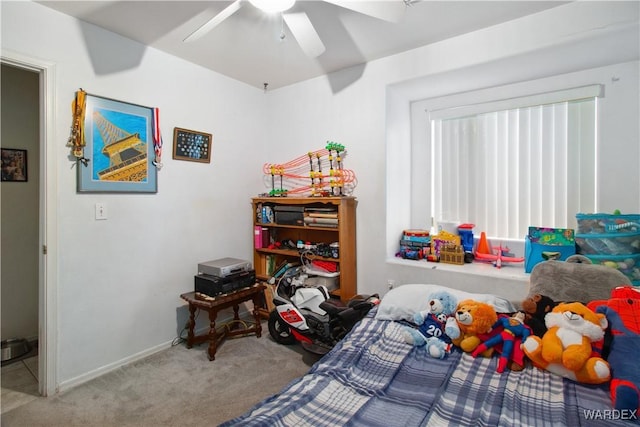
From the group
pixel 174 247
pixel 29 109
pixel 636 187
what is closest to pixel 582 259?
pixel 636 187

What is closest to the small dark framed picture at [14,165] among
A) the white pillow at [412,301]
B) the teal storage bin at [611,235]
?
the white pillow at [412,301]

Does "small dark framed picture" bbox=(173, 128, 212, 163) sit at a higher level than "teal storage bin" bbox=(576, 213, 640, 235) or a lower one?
higher

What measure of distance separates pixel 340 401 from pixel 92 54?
→ 8.49 ft

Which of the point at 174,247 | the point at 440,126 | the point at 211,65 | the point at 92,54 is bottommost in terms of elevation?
the point at 174,247

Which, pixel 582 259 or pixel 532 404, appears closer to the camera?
pixel 532 404

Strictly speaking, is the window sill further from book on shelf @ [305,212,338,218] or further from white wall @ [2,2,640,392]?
book on shelf @ [305,212,338,218]

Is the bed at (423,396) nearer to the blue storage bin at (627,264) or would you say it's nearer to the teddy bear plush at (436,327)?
the teddy bear plush at (436,327)

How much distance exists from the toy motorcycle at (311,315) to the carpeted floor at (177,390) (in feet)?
0.52

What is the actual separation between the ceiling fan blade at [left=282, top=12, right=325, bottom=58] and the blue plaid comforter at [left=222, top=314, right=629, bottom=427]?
1721 mm

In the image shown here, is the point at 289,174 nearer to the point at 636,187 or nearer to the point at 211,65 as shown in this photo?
the point at 211,65

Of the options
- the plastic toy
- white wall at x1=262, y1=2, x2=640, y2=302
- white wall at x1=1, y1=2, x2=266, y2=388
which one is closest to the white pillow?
white wall at x1=262, y1=2, x2=640, y2=302

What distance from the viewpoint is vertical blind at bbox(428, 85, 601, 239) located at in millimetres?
2348

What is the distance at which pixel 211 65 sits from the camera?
2.78 meters

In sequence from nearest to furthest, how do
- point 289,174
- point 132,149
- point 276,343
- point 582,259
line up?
point 582,259 < point 132,149 < point 276,343 < point 289,174
